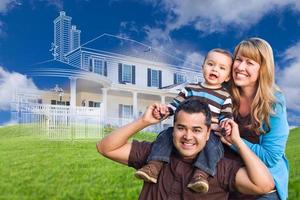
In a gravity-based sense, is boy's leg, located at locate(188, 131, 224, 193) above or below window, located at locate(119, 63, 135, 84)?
below

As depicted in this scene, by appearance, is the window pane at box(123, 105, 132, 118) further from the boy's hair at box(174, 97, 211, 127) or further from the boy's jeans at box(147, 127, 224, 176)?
the boy's hair at box(174, 97, 211, 127)

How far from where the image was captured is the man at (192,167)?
7.53 feet

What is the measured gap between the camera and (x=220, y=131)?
240cm

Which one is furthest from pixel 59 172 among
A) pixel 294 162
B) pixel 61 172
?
pixel 294 162

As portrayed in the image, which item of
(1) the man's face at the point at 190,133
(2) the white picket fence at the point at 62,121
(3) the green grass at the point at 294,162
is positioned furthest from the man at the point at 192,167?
(2) the white picket fence at the point at 62,121

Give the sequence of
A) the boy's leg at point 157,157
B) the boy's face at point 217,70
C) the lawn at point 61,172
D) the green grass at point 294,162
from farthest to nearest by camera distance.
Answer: the lawn at point 61,172 → the green grass at point 294,162 → the boy's face at point 217,70 → the boy's leg at point 157,157

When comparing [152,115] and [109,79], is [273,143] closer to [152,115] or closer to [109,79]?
[152,115]

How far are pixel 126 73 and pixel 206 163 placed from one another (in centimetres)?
986

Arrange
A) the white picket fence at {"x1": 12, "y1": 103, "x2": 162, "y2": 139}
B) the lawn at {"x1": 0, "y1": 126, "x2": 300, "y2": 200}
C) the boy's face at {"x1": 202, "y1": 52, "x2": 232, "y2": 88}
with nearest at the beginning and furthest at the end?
the boy's face at {"x1": 202, "y1": 52, "x2": 232, "y2": 88}
the lawn at {"x1": 0, "y1": 126, "x2": 300, "y2": 200}
the white picket fence at {"x1": 12, "y1": 103, "x2": 162, "y2": 139}

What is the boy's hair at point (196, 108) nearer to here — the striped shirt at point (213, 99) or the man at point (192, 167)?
the man at point (192, 167)

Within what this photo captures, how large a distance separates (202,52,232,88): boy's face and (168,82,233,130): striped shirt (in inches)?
1.6

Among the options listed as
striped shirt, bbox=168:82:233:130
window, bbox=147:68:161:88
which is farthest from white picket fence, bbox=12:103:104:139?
striped shirt, bbox=168:82:233:130

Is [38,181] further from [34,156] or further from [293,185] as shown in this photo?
[293,185]

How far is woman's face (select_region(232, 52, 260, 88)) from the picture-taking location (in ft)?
8.17
